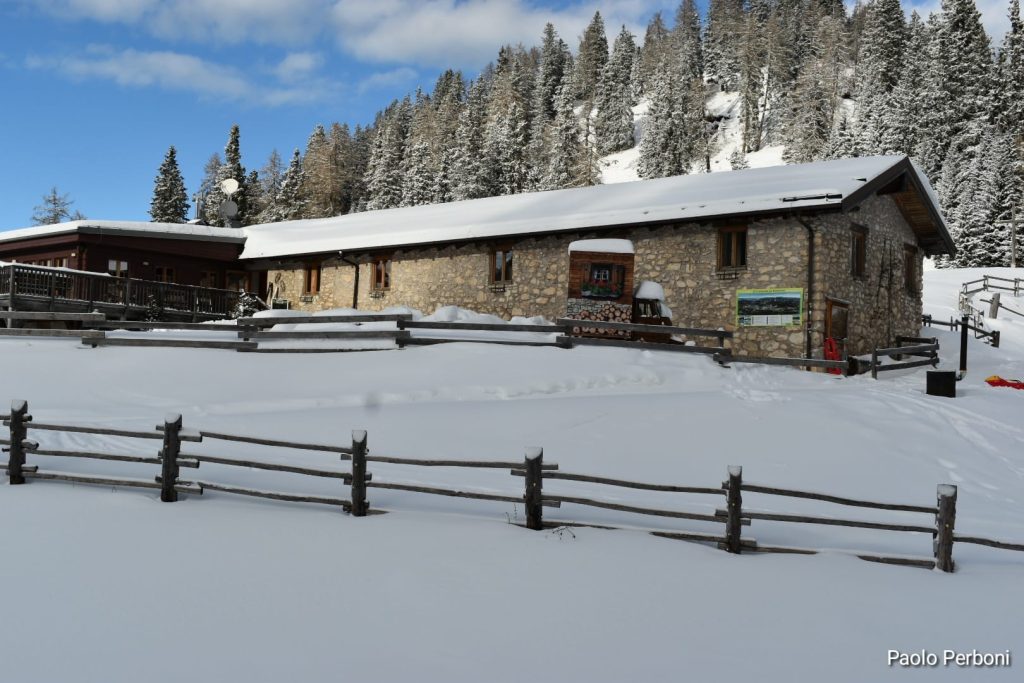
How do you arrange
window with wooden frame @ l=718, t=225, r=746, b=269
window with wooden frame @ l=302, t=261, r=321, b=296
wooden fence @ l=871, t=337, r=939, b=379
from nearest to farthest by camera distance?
wooden fence @ l=871, t=337, r=939, b=379, window with wooden frame @ l=718, t=225, r=746, b=269, window with wooden frame @ l=302, t=261, r=321, b=296

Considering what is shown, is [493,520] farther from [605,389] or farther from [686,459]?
[605,389]

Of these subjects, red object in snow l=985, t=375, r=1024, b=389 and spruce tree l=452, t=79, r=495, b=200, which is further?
spruce tree l=452, t=79, r=495, b=200

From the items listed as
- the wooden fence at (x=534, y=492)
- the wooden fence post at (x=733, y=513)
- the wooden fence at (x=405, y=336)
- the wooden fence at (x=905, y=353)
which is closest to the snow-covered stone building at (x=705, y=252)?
the wooden fence at (x=905, y=353)

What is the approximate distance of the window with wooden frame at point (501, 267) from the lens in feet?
79.7

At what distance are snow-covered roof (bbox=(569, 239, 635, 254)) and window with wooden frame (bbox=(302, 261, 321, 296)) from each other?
1292cm

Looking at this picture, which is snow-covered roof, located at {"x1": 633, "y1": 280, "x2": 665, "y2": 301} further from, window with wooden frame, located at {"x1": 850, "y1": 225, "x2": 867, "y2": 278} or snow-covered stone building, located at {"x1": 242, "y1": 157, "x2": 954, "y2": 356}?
window with wooden frame, located at {"x1": 850, "y1": 225, "x2": 867, "y2": 278}

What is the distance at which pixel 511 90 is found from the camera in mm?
70312

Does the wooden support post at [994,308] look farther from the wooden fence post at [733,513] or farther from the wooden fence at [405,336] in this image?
the wooden fence post at [733,513]

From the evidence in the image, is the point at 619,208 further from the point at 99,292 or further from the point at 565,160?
the point at 565,160

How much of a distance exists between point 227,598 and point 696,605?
13.0ft

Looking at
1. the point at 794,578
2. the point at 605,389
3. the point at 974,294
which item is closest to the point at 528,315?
the point at 605,389

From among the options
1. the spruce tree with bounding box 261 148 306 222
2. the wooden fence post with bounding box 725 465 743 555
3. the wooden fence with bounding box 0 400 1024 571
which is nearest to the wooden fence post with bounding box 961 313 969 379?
the wooden fence with bounding box 0 400 1024 571

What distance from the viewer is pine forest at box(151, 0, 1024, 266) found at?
5284 cm

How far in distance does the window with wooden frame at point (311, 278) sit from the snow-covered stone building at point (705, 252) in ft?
0.14
